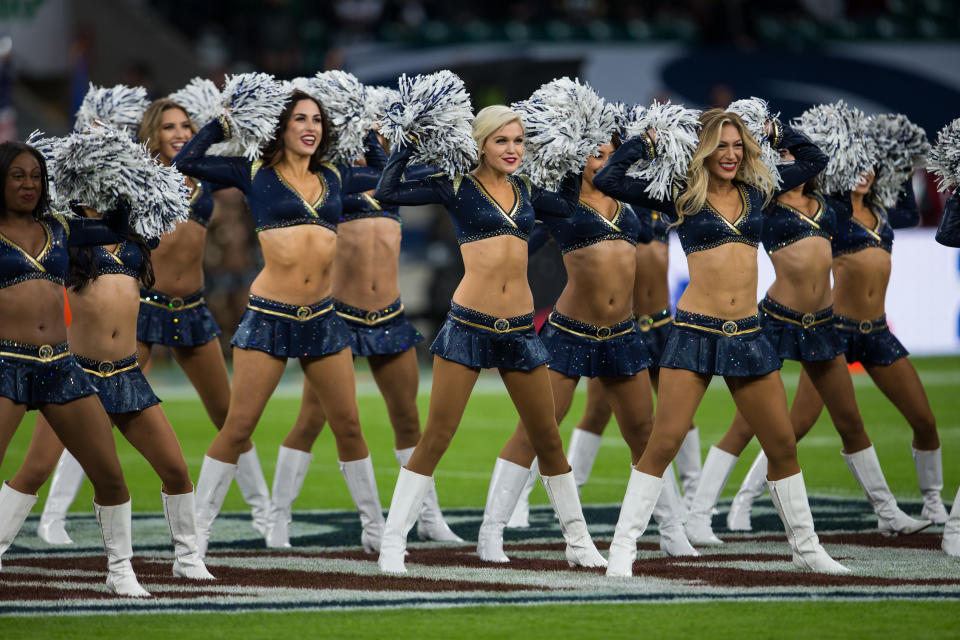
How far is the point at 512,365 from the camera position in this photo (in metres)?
5.55

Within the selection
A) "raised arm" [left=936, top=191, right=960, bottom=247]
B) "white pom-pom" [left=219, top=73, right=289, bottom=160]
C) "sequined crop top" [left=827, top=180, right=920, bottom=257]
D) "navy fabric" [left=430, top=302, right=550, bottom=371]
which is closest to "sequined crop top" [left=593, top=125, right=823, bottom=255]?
"navy fabric" [left=430, top=302, right=550, bottom=371]

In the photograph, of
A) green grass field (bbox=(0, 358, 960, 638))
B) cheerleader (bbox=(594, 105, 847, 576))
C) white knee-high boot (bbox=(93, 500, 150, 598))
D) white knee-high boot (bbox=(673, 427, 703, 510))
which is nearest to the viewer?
green grass field (bbox=(0, 358, 960, 638))

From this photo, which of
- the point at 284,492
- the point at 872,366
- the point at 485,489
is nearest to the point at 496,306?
the point at 284,492

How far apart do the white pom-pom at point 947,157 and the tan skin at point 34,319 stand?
3.59 meters

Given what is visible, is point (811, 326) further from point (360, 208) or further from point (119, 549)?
point (119, 549)

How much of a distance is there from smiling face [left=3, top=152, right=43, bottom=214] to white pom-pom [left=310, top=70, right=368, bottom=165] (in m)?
1.60

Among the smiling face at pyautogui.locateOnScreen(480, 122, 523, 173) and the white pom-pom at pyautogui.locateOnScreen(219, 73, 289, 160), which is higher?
the white pom-pom at pyautogui.locateOnScreen(219, 73, 289, 160)

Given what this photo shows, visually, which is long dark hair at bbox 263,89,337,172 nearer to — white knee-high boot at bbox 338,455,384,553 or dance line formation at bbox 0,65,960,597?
dance line formation at bbox 0,65,960,597

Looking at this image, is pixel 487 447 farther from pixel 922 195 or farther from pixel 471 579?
pixel 922 195

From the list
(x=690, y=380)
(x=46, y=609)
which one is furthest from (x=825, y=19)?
(x=46, y=609)

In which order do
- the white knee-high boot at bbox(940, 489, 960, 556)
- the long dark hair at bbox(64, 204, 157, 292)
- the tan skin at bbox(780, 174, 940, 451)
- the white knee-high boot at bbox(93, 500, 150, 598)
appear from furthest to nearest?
the tan skin at bbox(780, 174, 940, 451) < the white knee-high boot at bbox(940, 489, 960, 556) < the long dark hair at bbox(64, 204, 157, 292) < the white knee-high boot at bbox(93, 500, 150, 598)

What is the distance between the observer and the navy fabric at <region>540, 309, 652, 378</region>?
6023 millimetres

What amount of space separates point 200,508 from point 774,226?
2766 millimetres

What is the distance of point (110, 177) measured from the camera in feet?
17.3
